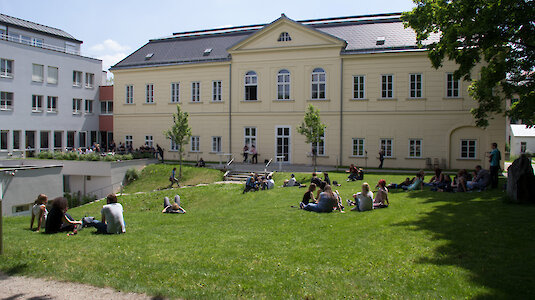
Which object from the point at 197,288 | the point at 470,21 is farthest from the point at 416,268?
the point at 470,21

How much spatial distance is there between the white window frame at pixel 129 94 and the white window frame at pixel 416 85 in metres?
24.6

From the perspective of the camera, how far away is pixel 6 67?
35.5 meters

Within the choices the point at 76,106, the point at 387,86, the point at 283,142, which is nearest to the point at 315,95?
the point at 283,142

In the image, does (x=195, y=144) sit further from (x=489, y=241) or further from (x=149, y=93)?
(x=489, y=241)

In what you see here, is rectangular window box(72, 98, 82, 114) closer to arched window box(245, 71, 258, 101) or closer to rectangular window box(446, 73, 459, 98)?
arched window box(245, 71, 258, 101)

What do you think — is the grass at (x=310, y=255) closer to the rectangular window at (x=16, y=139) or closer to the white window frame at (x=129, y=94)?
the rectangular window at (x=16, y=139)

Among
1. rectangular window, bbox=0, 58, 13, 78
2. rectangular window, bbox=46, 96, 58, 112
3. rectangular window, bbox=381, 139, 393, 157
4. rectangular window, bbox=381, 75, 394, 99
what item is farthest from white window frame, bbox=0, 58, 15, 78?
rectangular window, bbox=381, 139, 393, 157

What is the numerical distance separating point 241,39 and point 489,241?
28813 millimetres

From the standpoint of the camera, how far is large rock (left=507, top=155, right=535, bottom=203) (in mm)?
12984

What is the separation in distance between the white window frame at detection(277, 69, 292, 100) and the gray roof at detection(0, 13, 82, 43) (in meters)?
28.9

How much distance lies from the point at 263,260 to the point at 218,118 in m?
27.7

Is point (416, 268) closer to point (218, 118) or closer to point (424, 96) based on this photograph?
point (424, 96)

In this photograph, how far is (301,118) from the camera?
106 feet

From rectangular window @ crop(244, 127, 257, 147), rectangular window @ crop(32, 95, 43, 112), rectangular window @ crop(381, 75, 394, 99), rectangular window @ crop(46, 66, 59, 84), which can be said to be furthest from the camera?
rectangular window @ crop(46, 66, 59, 84)
